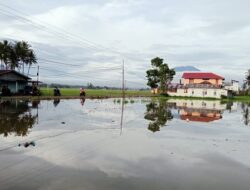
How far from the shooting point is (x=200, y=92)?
8044 centimetres

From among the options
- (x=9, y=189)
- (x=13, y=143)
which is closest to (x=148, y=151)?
(x=13, y=143)

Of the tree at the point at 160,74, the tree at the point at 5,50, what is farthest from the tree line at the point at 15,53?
the tree at the point at 160,74

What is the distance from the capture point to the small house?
46.8 meters

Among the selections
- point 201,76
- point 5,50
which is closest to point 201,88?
point 201,76

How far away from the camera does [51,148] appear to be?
1183 cm

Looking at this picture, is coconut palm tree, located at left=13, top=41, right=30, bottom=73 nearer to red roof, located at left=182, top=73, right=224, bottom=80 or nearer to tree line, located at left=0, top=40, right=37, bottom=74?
tree line, located at left=0, top=40, right=37, bottom=74

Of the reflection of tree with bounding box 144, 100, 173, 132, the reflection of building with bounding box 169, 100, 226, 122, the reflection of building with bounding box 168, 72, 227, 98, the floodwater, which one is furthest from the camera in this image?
the reflection of building with bounding box 168, 72, 227, 98

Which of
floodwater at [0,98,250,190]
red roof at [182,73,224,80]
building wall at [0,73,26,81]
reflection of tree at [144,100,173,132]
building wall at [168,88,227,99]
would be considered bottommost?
floodwater at [0,98,250,190]

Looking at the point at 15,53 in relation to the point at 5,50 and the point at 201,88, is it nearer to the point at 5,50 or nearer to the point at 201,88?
the point at 5,50

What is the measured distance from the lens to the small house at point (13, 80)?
46.8 metres

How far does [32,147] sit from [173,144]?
19.9 feet

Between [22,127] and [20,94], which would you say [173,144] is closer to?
[22,127]

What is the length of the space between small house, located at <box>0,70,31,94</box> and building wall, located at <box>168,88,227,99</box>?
43218 mm

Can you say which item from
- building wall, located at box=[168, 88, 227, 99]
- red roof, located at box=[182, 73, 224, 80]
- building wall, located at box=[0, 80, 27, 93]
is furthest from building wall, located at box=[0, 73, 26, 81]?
red roof, located at box=[182, 73, 224, 80]
